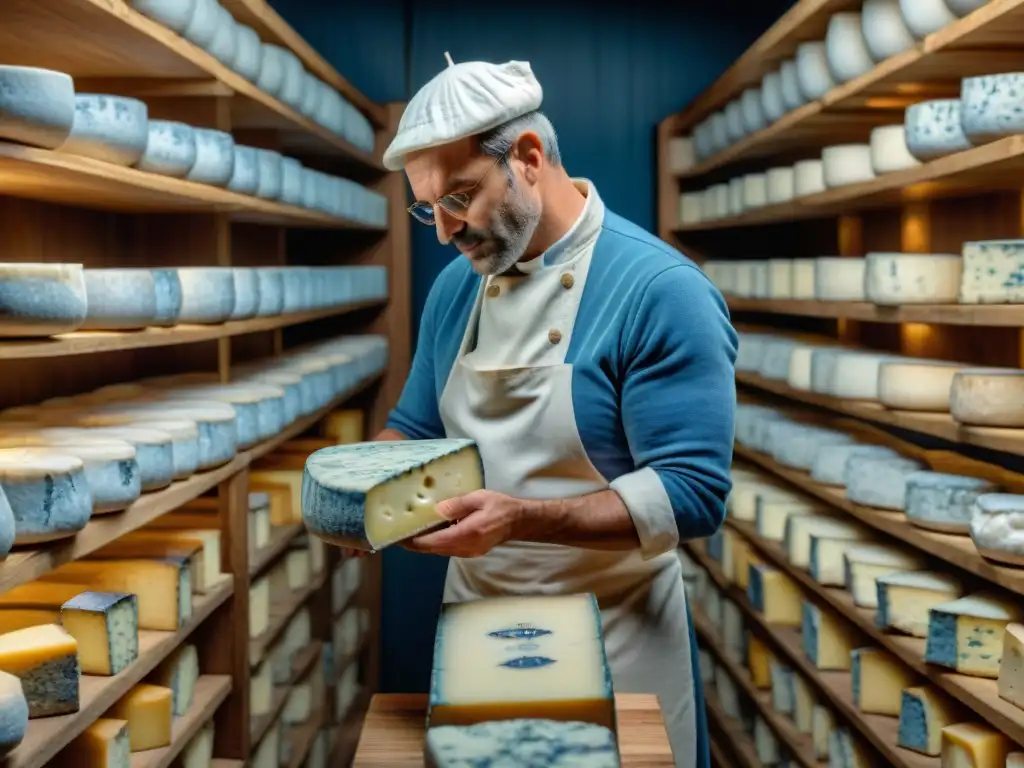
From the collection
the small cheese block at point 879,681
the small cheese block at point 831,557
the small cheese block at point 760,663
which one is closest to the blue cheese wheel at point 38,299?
the small cheese block at point 879,681

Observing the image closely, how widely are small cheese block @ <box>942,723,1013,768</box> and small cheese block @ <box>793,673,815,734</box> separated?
3.59ft

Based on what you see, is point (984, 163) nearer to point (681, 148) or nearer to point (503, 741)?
point (503, 741)

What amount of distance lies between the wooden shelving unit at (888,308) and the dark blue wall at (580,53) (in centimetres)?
63

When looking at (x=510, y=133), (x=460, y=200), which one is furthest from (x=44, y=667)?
(x=510, y=133)

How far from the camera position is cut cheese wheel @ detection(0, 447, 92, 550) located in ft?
5.35

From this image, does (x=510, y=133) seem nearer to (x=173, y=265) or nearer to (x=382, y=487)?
(x=382, y=487)

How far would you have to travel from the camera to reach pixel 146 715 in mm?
2295

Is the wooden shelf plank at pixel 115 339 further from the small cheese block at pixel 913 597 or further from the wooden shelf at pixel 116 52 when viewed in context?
the small cheese block at pixel 913 597

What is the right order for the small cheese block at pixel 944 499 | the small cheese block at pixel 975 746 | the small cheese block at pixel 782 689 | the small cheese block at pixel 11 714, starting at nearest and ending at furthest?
the small cheese block at pixel 11 714, the small cheese block at pixel 975 746, the small cheese block at pixel 944 499, the small cheese block at pixel 782 689

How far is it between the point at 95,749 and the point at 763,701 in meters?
2.27

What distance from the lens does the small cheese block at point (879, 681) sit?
2848 millimetres

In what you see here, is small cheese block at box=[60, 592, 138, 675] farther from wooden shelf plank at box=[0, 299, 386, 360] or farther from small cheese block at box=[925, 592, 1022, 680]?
small cheese block at box=[925, 592, 1022, 680]

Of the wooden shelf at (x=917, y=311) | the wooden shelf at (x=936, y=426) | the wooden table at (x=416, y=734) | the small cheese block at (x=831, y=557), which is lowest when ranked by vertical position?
the small cheese block at (x=831, y=557)

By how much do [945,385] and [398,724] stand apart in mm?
1585
